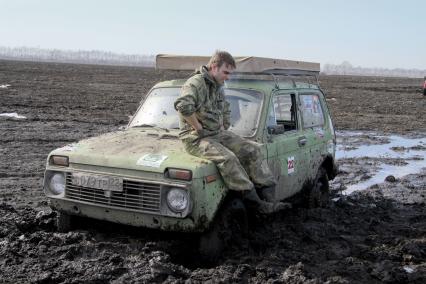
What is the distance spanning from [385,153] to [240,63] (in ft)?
28.1

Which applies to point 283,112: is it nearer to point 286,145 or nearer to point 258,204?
point 286,145

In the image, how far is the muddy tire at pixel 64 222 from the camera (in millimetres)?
5391

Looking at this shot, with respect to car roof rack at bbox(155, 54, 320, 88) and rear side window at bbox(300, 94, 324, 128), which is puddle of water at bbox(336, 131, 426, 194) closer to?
rear side window at bbox(300, 94, 324, 128)

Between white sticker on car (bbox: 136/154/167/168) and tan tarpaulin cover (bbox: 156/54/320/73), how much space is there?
154cm

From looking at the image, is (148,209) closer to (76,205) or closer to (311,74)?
(76,205)

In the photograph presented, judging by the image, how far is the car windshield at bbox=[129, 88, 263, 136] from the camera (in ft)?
19.5

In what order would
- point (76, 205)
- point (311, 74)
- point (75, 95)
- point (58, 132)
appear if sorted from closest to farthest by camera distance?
point (76, 205) → point (311, 74) → point (58, 132) → point (75, 95)

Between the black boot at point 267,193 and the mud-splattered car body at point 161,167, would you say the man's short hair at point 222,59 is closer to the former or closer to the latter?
the mud-splattered car body at point 161,167

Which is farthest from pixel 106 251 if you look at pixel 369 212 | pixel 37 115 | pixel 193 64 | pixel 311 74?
pixel 37 115

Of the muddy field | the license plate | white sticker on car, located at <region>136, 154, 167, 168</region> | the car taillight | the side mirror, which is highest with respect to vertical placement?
the side mirror

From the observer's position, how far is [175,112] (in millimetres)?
6102

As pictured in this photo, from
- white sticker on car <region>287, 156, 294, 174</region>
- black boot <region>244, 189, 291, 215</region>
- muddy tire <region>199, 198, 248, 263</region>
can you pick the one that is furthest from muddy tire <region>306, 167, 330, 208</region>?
muddy tire <region>199, 198, 248, 263</region>

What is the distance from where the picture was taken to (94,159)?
16.3 feet

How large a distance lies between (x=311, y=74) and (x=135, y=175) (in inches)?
135
